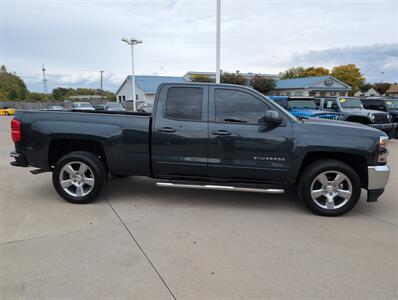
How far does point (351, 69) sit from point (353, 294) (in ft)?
259

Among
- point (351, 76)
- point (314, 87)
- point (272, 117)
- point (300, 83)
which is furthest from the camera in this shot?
point (351, 76)

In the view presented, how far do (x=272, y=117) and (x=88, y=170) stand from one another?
2884 millimetres

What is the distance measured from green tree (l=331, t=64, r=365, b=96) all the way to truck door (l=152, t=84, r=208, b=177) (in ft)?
244

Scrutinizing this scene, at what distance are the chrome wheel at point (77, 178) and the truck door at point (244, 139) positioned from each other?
6.16 feet

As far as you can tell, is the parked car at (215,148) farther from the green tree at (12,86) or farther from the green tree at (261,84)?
the green tree at (12,86)

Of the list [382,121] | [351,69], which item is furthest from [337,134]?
[351,69]

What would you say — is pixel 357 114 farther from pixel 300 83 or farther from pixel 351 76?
pixel 351 76

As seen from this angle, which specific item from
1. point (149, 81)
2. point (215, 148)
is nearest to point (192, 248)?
point (215, 148)

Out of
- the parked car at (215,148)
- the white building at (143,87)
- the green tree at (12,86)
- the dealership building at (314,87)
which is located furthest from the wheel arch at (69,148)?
the green tree at (12,86)

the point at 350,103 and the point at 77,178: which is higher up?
the point at 350,103

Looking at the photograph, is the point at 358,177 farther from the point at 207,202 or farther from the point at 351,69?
the point at 351,69

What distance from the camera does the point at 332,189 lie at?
4.75 meters

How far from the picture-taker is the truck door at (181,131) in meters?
4.86

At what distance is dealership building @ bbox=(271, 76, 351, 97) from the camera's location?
4978cm
